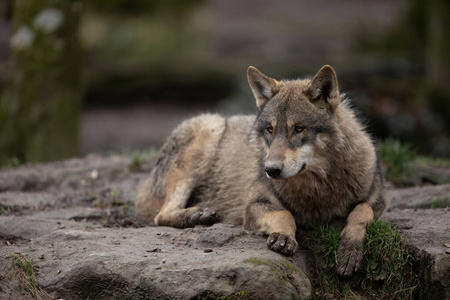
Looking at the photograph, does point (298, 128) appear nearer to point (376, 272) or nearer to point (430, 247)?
point (376, 272)

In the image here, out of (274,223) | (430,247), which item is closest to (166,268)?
(274,223)

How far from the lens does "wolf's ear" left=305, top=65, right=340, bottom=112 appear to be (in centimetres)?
545

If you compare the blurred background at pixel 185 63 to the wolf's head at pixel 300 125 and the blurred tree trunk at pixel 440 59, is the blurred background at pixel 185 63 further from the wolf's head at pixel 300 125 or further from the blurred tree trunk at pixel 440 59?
the wolf's head at pixel 300 125

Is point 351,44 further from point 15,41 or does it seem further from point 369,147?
point 369,147

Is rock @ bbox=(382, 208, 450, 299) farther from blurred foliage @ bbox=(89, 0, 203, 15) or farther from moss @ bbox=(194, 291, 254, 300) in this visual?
blurred foliage @ bbox=(89, 0, 203, 15)

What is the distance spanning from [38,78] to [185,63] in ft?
31.1

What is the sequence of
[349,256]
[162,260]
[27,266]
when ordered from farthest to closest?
[349,256], [27,266], [162,260]

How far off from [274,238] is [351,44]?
19441 mm

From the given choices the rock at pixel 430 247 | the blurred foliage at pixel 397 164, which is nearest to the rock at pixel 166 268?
the rock at pixel 430 247

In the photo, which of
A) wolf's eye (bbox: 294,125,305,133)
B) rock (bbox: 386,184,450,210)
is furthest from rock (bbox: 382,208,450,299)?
wolf's eye (bbox: 294,125,305,133)

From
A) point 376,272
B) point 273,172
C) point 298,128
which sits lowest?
point 376,272

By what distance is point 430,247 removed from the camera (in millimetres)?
5234

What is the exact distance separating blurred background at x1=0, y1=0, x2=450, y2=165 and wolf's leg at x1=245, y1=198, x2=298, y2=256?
4979mm

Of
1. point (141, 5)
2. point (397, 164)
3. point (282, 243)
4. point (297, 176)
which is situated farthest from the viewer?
point (141, 5)
